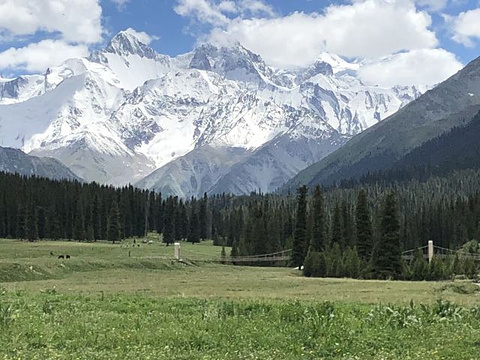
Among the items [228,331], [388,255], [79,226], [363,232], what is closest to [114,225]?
[79,226]

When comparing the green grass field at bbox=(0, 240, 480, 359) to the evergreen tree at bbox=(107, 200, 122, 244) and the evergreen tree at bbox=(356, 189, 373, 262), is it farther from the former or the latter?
the evergreen tree at bbox=(107, 200, 122, 244)

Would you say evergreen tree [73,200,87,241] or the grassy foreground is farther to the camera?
evergreen tree [73,200,87,241]

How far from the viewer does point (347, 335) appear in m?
22.5

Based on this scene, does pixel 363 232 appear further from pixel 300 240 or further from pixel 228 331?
pixel 228 331

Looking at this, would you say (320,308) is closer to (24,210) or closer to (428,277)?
(428,277)

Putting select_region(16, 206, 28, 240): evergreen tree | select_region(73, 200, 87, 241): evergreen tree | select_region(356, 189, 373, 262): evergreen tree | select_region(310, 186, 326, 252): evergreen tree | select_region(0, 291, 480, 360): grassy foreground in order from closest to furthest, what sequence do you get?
select_region(0, 291, 480, 360): grassy foreground < select_region(356, 189, 373, 262): evergreen tree < select_region(310, 186, 326, 252): evergreen tree < select_region(16, 206, 28, 240): evergreen tree < select_region(73, 200, 87, 241): evergreen tree

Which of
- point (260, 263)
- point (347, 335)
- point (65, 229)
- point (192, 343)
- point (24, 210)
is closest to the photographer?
point (192, 343)

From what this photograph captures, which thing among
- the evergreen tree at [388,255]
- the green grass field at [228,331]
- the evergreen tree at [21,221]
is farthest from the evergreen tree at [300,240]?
the green grass field at [228,331]

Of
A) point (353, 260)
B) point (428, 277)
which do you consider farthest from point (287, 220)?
point (428, 277)

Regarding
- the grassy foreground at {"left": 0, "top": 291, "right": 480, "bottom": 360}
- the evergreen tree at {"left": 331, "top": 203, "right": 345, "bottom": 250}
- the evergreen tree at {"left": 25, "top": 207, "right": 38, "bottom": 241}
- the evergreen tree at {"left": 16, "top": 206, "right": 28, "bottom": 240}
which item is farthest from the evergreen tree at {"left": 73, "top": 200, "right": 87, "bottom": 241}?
the grassy foreground at {"left": 0, "top": 291, "right": 480, "bottom": 360}

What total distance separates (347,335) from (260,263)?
112257mm

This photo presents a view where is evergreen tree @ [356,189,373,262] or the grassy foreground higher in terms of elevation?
evergreen tree @ [356,189,373,262]

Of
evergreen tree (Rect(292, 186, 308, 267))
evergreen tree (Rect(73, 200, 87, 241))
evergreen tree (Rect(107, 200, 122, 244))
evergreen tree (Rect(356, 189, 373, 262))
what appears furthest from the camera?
evergreen tree (Rect(107, 200, 122, 244))

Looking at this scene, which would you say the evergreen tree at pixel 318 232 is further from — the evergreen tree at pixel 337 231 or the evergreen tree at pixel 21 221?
the evergreen tree at pixel 21 221
